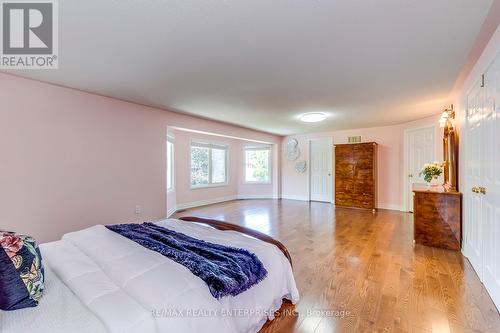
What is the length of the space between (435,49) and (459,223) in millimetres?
2355

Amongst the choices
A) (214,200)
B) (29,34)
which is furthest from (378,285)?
Result: (214,200)

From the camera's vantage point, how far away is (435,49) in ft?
7.20

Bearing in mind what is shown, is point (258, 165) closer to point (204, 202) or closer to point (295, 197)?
point (295, 197)

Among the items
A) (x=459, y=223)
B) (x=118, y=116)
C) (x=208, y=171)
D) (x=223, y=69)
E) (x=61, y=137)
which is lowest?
(x=459, y=223)

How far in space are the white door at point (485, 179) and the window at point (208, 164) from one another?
5573mm

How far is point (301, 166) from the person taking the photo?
7.60m

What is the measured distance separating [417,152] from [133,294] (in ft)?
20.5

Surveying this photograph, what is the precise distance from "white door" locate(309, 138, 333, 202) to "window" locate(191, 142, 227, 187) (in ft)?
9.16

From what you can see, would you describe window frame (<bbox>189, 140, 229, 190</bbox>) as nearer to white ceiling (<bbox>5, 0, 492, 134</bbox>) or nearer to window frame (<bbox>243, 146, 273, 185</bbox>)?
window frame (<bbox>243, 146, 273, 185</bbox>)

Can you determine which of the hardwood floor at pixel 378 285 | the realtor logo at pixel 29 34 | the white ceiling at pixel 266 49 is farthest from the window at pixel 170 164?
the realtor logo at pixel 29 34

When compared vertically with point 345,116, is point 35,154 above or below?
below

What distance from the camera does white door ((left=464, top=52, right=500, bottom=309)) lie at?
1917mm

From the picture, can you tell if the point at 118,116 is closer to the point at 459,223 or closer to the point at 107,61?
the point at 107,61

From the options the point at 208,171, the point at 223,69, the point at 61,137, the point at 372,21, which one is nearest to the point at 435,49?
the point at 372,21
